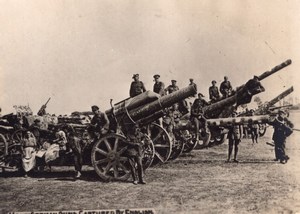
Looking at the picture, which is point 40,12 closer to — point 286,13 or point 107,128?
point 107,128

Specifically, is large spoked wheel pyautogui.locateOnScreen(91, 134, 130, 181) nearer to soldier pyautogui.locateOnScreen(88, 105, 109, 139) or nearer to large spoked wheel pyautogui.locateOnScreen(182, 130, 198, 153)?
soldier pyautogui.locateOnScreen(88, 105, 109, 139)

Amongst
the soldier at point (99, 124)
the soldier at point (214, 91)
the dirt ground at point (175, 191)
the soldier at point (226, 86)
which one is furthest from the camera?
the soldier at point (214, 91)

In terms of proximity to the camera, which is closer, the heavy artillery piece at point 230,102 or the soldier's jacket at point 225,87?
the heavy artillery piece at point 230,102

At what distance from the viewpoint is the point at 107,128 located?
8.48m

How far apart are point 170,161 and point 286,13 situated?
5.05m

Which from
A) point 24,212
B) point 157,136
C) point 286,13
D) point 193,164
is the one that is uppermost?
point 286,13

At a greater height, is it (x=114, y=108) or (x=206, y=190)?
(x=114, y=108)

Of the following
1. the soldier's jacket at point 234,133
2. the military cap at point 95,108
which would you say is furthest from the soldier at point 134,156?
the soldier's jacket at point 234,133

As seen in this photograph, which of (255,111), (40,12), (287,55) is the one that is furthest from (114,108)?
(255,111)

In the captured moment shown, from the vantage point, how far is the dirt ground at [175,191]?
667 centimetres

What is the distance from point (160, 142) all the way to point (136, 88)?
5.31 ft

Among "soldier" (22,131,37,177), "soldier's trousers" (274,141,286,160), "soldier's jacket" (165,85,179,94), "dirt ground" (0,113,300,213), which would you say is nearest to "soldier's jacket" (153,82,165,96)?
"soldier's jacket" (165,85,179,94)

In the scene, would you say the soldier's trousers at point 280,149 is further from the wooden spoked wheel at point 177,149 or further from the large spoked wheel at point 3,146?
the large spoked wheel at point 3,146

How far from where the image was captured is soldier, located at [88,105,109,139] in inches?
332
